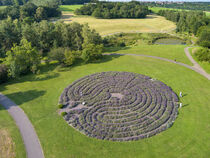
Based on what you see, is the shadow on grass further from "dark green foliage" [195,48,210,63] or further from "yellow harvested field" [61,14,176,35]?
"yellow harvested field" [61,14,176,35]

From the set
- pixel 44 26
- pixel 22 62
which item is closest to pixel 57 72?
pixel 22 62

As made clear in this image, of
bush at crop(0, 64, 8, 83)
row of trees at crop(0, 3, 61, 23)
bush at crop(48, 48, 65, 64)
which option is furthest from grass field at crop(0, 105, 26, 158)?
row of trees at crop(0, 3, 61, 23)

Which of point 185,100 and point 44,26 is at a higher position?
point 44,26

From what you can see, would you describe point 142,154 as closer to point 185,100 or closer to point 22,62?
point 185,100

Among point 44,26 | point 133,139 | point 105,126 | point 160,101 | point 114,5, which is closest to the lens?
point 133,139

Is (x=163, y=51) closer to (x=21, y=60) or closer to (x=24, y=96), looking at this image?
(x=21, y=60)

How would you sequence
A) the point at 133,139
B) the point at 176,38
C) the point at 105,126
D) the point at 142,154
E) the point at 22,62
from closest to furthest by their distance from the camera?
the point at 142,154 → the point at 133,139 → the point at 105,126 → the point at 22,62 → the point at 176,38
